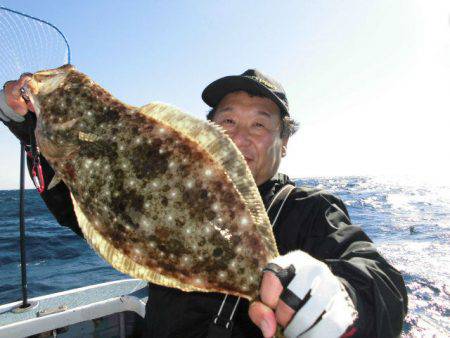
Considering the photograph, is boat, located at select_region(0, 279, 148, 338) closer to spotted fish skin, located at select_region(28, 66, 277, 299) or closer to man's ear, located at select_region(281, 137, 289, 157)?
man's ear, located at select_region(281, 137, 289, 157)

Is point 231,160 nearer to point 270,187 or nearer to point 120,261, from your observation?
point 120,261

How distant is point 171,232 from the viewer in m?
1.98

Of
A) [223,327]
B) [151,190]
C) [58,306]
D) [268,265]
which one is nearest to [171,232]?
[151,190]

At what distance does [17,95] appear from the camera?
2.67 meters

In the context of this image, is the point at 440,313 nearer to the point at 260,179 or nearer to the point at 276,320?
the point at 260,179

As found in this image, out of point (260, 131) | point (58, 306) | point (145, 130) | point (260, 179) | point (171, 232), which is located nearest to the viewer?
point (171, 232)

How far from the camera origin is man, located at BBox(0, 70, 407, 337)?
1.74 metres

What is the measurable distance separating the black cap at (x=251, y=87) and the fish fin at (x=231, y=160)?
4.98ft

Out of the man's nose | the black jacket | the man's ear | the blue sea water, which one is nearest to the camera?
the black jacket

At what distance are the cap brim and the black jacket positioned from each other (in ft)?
2.87

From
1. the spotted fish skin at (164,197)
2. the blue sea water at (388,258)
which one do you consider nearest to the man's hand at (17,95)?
the spotted fish skin at (164,197)

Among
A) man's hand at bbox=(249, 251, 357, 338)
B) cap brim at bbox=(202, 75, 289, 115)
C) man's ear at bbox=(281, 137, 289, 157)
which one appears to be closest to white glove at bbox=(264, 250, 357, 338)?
man's hand at bbox=(249, 251, 357, 338)

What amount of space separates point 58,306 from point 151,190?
4666mm

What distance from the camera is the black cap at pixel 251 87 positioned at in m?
3.50
